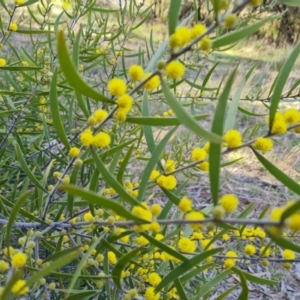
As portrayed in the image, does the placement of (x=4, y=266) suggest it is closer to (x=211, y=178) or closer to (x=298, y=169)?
(x=211, y=178)

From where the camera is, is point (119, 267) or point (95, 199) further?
point (119, 267)

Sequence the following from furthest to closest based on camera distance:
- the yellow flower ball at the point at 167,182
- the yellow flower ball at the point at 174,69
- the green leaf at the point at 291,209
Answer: the yellow flower ball at the point at 167,182
the yellow flower ball at the point at 174,69
the green leaf at the point at 291,209

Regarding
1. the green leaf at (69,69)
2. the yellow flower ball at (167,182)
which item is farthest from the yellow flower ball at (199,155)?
the green leaf at (69,69)

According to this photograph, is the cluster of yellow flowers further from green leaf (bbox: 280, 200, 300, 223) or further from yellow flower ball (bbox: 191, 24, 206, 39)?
green leaf (bbox: 280, 200, 300, 223)

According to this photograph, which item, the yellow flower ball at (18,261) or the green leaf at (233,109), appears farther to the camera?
the green leaf at (233,109)

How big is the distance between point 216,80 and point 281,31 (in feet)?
8.05

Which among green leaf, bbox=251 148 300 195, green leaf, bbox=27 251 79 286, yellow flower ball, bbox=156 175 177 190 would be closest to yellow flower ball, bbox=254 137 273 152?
green leaf, bbox=251 148 300 195

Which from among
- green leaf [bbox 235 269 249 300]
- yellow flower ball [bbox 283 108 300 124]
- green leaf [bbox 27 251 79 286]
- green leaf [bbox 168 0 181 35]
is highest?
A: green leaf [bbox 168 0 181 35]

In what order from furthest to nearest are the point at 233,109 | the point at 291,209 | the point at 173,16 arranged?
1. the point at 233,109
2. the point at 173,16
3. the point at 291,209

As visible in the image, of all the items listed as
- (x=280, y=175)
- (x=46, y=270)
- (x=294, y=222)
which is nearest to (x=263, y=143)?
(x=280, y=175)

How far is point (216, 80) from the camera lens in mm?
3877

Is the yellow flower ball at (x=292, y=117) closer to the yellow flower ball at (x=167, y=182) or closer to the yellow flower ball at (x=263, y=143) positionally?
the yellow flower ball at (x=263, y=143)

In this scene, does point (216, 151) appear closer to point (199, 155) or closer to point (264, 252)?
point (199, 155)

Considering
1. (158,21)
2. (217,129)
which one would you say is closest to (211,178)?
(217,129)
